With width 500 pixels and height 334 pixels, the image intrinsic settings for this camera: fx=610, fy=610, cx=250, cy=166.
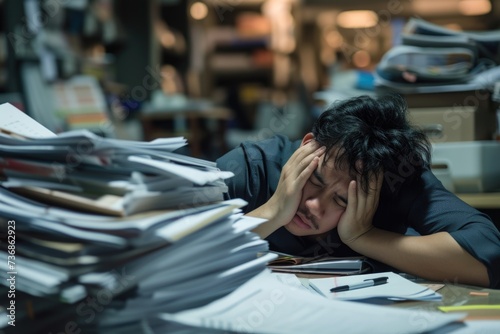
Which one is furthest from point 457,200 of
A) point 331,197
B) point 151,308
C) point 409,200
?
point 151,308

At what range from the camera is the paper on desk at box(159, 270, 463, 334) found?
0.59m

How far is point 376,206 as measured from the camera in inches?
42.0

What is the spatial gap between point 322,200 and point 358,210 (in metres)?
0.06

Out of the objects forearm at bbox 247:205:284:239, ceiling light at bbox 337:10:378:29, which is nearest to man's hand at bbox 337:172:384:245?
forearm at bbox 247:205:284:239

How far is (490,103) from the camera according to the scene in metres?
1.66

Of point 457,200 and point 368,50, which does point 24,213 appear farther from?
point 368,50

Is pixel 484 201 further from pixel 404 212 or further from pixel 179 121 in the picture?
pixel 179 121

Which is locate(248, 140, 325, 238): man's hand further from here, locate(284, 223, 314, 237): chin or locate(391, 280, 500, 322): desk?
locate(391, 280, 500, 322): desk

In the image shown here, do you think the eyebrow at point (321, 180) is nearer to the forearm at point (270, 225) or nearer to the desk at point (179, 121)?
the forearm at point (270, 225)

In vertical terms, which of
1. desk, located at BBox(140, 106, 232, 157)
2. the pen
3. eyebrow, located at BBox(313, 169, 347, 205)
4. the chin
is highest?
Answer: eyebrow, located at BBox(313, 169, 347, 205)

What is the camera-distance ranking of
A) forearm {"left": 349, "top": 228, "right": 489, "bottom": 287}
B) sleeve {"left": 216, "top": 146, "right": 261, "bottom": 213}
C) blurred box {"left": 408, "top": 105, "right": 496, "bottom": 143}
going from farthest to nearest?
1. blurred box {"left": 408, "top": 105, "right": 496, "bottom": 143}
2. sleeve {"left": 216, "top": 146, "right": 261, "bottom": 213}
3. forearm {"left": 349, "top": 228, "right": 489, "bottom": 287}

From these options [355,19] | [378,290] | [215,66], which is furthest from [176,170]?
[215,66]

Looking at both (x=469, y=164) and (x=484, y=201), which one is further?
(x=469, y=164)

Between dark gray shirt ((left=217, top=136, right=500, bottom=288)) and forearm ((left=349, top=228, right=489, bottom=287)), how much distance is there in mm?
15
